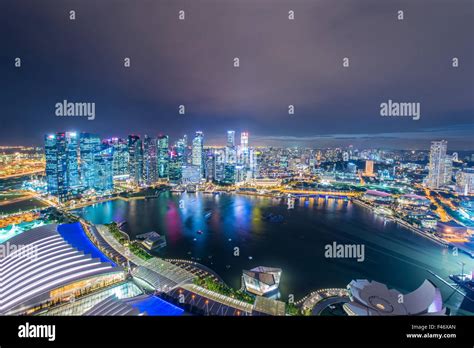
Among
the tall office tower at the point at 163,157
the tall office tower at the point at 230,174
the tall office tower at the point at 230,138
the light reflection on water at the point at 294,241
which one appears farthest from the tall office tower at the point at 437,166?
the tall office tower at the point at 163,157

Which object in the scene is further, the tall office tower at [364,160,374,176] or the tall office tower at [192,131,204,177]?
the tall office tower at [192,131,204,177]

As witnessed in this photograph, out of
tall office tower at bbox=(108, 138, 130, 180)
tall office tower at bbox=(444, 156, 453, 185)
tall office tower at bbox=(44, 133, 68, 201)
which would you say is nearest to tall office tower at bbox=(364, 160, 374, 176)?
tall office tower at bbox=(444, 156, 453, 185)

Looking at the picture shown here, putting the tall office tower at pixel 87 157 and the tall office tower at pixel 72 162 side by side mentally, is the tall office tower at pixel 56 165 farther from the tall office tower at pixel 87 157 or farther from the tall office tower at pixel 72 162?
the tall office tower at pixel 87 157

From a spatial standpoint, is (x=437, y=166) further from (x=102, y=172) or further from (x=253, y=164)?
(x=102, y=172)

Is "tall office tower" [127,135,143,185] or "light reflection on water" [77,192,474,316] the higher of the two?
"tall office tower" [127,135,143,185]

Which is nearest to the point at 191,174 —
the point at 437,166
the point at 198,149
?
the point at 198,149

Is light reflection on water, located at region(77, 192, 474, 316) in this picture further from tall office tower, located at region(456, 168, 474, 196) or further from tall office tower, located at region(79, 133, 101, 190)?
tall office tower, located at region(456, 168, 474, 196)

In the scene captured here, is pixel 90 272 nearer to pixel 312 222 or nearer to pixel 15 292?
pixel 15 292
